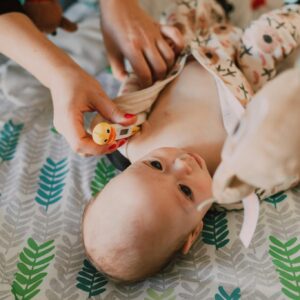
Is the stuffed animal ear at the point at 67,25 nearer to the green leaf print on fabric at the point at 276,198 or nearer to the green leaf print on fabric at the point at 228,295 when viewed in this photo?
the green leaf print on fabric at the point at 276,198

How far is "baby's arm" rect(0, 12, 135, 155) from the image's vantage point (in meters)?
0.72

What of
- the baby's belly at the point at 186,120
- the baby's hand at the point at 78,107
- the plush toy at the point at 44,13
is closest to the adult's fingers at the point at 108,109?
the baby's hand at the point at 78,107

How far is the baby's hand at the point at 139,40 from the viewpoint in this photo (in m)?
0.92

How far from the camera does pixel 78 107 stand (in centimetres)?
73

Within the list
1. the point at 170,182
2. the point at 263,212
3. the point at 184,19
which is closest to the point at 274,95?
the point at 170,182

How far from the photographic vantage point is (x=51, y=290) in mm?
737

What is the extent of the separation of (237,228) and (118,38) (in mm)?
461

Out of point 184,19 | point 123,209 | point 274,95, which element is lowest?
point 123,209

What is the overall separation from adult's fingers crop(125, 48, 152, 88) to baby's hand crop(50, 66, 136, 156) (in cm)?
16

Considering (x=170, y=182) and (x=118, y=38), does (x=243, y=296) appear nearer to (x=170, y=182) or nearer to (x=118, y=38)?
(x=170, y=182)

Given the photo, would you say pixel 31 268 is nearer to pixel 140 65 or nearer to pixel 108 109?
pixel 108 109

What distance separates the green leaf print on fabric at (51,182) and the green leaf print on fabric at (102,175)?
0.07 metres

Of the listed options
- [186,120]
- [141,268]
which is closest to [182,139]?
[186,120]

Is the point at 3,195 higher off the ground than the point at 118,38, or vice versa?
the point at 118,38
